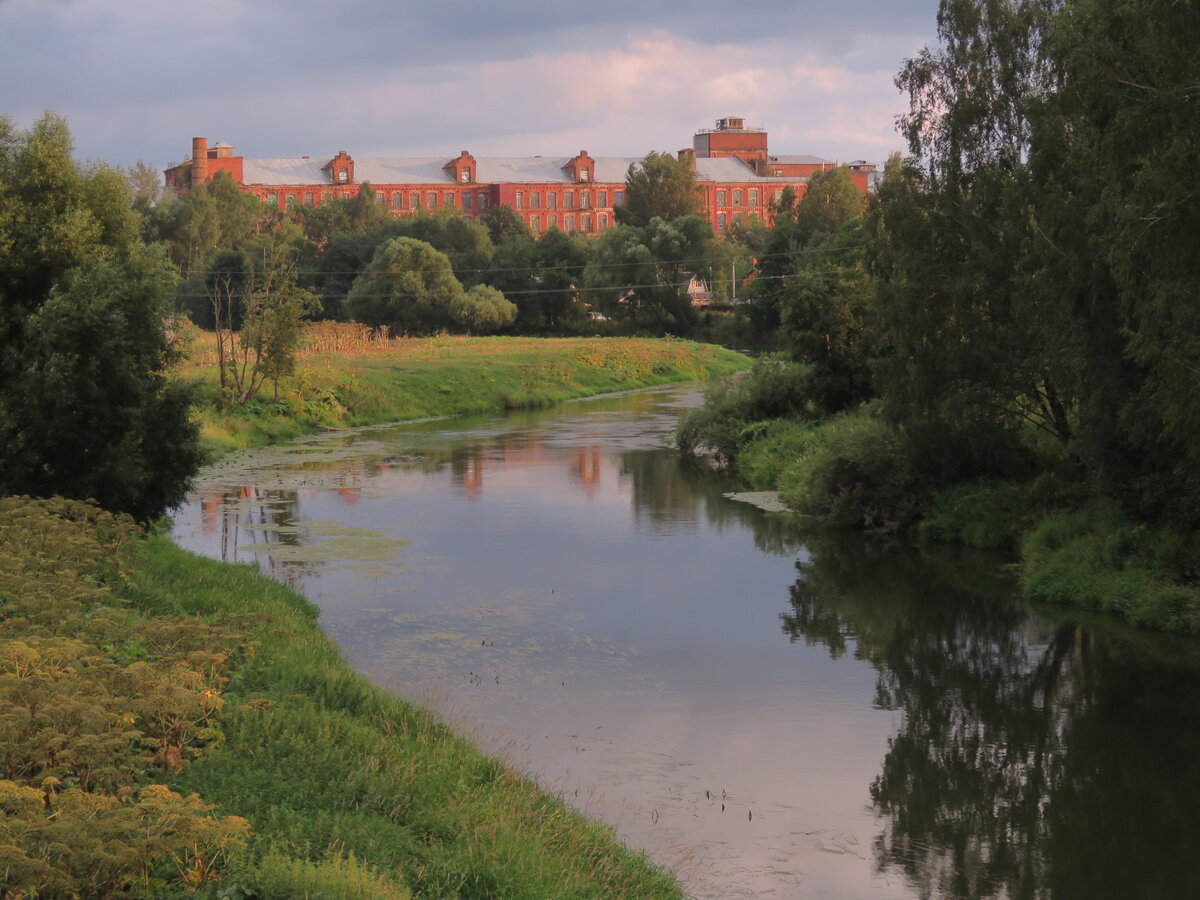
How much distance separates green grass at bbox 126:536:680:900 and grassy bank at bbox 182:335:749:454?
75.5 ft

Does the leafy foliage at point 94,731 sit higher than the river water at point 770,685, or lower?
higher

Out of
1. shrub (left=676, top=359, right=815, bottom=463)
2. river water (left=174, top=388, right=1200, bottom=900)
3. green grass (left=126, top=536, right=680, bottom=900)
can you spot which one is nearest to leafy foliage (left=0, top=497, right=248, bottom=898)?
green grass (left=126, top=536, right=680, bottom=900)

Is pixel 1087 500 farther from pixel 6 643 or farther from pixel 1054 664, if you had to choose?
pixel 6 643

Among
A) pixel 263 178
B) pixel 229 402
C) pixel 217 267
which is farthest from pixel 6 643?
pixel 263 178

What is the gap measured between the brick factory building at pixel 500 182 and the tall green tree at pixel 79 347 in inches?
4050

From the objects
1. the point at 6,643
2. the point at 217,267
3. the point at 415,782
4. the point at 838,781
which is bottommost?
the point at 838,781

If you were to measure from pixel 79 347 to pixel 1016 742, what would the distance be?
13.1m

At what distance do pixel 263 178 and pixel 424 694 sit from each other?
11721 cm

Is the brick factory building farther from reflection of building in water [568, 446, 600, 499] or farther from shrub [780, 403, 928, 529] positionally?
shrub [780, 403, 928, 529]

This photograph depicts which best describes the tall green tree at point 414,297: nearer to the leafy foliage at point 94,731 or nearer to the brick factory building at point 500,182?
the brick factory building at point 500,182

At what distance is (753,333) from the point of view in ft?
289

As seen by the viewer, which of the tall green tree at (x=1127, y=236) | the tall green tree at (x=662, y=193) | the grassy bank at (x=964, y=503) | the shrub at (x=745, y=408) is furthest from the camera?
the tall green tree at (x=662, y=193)

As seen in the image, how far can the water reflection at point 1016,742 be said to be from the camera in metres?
10.8

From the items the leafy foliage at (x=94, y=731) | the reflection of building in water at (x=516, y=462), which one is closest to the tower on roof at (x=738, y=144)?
the reflection of building in water at (x=516, y=462)
